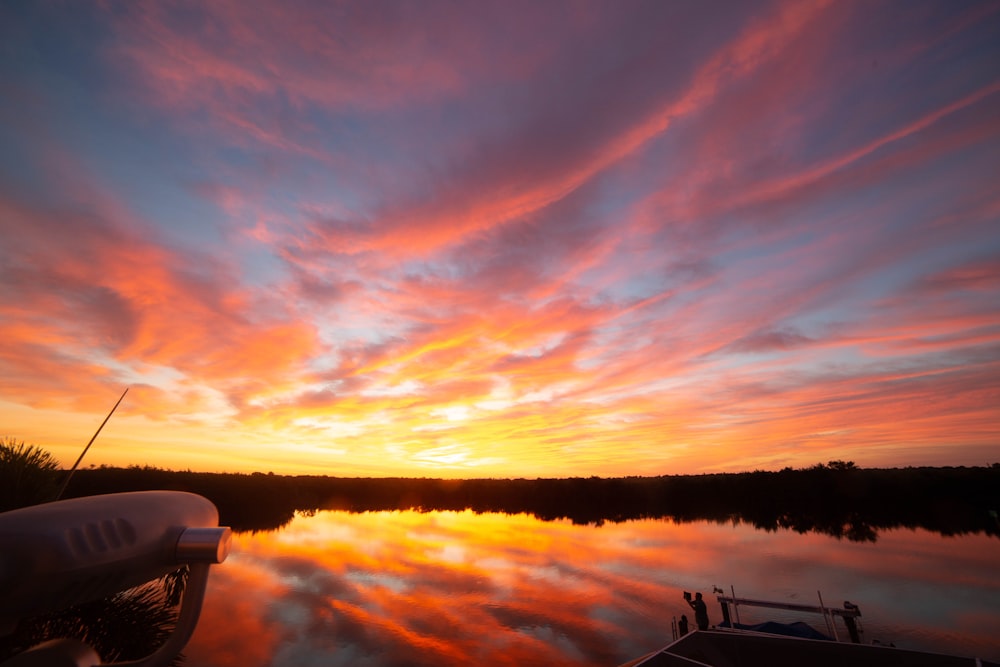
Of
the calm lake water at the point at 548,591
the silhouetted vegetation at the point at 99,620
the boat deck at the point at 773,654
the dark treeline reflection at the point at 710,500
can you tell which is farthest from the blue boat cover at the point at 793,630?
the dark treeline reflection at the point at 710,500

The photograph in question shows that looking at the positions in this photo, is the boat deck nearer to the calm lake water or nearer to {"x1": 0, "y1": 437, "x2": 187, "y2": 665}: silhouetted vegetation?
the calm lake water

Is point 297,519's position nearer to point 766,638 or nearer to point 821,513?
point 766,638

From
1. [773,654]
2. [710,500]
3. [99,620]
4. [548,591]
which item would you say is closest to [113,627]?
[99,620]

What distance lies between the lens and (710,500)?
224ft

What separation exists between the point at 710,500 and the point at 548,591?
56.3m

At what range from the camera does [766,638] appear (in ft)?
36.3

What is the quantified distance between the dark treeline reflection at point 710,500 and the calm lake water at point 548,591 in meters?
10.4

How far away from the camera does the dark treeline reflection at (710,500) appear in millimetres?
45312

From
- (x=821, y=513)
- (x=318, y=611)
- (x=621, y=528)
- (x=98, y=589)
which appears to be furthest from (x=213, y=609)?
(x=821, y=513)

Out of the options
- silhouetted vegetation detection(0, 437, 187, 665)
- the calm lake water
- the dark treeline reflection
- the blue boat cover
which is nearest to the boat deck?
the blue boat cover

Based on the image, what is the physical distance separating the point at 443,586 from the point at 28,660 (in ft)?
81.0

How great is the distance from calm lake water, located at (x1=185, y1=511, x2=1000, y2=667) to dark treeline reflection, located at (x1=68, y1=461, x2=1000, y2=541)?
1043 cm

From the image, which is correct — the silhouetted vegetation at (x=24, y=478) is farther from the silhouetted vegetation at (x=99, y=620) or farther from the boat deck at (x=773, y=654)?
the boat deck at (x=773, y=654)

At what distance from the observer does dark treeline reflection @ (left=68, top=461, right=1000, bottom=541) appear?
149 feet
